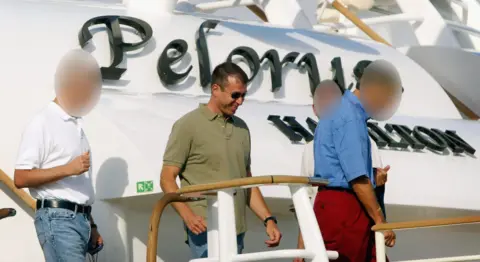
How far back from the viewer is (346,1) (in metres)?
14.3

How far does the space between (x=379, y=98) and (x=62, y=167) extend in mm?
1709

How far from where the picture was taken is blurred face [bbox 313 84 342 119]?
6.54 m

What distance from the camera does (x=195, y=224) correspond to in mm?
5625

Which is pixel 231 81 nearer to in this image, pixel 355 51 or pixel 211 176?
pixel 211 176

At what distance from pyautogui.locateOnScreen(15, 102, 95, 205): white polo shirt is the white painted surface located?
46.6 inches

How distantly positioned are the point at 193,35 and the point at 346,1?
548cm

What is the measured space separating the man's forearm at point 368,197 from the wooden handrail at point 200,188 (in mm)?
322

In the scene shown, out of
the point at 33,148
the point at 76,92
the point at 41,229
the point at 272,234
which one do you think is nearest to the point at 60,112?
the point at 76,92

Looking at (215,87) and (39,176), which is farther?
(215,87)

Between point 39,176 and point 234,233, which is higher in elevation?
point 39,176

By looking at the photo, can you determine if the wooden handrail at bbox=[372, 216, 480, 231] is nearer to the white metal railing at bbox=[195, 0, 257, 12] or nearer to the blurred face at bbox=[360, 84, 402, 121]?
the blurred face at bbox=[360, 84, 402, 121]

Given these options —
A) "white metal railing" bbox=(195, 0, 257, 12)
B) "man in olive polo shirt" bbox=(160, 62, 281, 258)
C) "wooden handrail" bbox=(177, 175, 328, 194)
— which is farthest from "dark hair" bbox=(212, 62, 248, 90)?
"white metal railing" bbox=(195, 0, 257, 12)

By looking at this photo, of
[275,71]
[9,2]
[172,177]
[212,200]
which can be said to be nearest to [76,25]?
[9,2]

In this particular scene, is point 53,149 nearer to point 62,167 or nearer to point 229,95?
point 62,167
